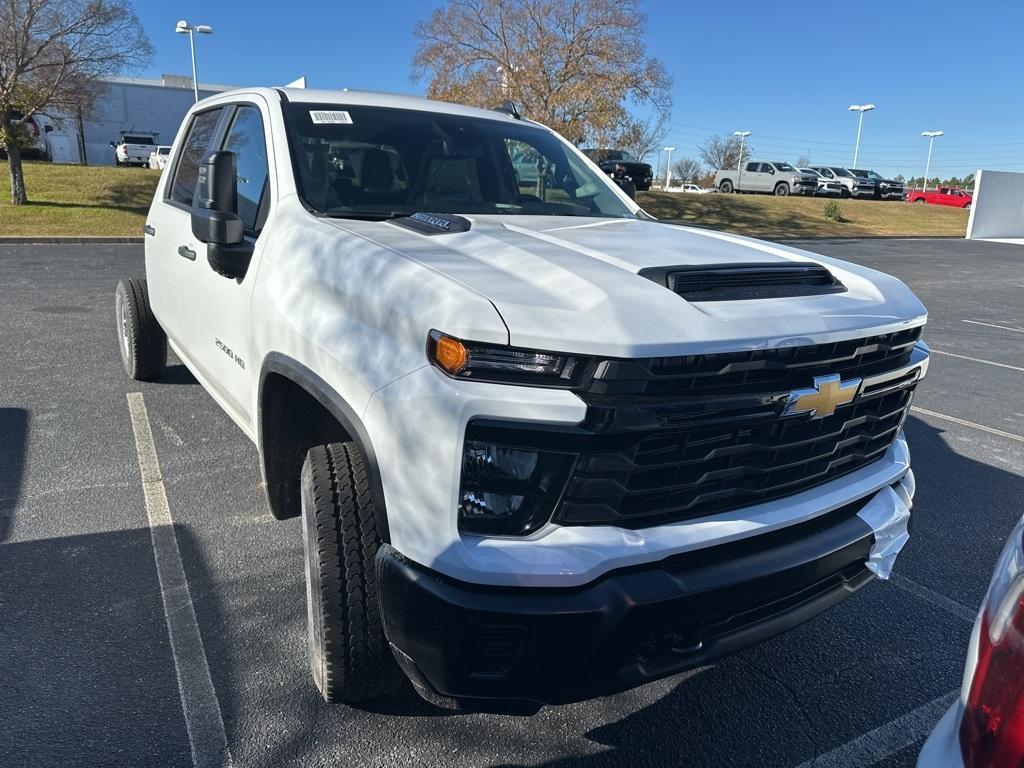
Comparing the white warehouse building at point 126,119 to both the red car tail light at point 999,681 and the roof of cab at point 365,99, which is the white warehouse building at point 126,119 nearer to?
the roof of cab at point 365,99

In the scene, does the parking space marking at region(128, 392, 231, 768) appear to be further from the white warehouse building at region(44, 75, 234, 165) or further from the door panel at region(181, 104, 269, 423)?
the white warehouse building at region(44, 75, 234, 165)

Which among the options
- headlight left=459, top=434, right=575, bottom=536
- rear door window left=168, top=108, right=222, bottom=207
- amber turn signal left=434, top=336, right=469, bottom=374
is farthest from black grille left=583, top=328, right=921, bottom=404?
rear door window left=168, top=108, right=222, bottom=207

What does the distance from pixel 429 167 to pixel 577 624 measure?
92.6 inches

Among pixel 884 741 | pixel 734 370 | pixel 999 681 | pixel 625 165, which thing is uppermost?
pixel 625 165

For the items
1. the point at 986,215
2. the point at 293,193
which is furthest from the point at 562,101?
the point at 293,193

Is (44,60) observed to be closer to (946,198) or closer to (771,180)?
(771,180)

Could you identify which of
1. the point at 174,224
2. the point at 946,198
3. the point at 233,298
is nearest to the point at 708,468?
the point at 233,298

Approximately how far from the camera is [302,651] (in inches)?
106

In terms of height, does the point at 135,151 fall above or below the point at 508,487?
above

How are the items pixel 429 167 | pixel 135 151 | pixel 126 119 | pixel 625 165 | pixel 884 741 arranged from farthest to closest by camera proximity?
pixel 126 119, pixel 135 151, pixel 625 165, pixel 429 167, pixel 884 741

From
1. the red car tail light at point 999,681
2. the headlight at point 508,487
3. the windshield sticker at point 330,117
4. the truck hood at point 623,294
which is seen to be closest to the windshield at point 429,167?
the windshield sticker at point 330,117

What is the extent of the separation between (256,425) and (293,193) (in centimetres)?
91

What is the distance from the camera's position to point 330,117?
3.37 metres

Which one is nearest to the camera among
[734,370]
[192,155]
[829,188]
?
[734,370]
